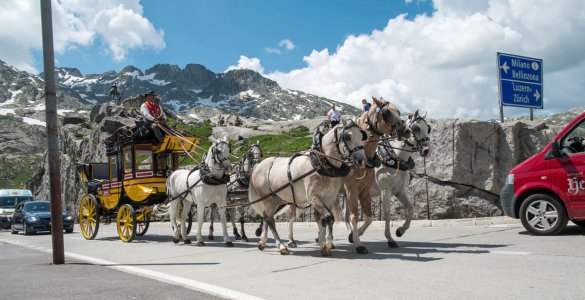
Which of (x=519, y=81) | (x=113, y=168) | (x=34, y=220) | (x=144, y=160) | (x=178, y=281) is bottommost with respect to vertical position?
(x=34, y=220)

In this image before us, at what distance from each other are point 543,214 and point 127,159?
1091 centimetres

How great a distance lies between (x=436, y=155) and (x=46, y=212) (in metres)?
17.0

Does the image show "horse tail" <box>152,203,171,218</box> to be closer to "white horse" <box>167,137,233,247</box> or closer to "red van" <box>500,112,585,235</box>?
"white horse" <box>167,137,233,247</box>

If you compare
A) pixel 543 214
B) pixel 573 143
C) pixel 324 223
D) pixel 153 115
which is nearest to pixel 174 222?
pixel 153 115

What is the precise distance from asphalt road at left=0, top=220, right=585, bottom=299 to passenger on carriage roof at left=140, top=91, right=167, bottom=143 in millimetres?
4126

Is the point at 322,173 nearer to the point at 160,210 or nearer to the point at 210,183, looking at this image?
the point at 210,183

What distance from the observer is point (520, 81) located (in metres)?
15.6

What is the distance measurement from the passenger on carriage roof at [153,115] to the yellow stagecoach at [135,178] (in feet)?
1.15

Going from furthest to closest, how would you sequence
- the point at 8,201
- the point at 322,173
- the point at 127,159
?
1. the point at 8,201
2. the point at 127,159
3. the point at 322,173

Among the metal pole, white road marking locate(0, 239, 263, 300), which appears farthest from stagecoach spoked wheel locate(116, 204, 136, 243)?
the metal pole

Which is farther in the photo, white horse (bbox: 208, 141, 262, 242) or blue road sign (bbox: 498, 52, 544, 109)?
blue road sign (bbox: 498, 52, 544, 109)

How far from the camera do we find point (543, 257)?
7.48 metres

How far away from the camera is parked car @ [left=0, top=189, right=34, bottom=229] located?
27516 millimetres

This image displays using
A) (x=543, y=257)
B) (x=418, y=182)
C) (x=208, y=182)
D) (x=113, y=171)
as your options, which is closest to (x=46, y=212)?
(x=113, y=171)
